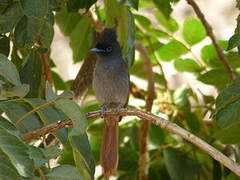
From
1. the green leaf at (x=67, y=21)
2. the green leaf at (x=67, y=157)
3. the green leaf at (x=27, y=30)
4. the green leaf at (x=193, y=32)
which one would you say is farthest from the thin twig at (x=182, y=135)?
the green leaf at (x=193, y=32)

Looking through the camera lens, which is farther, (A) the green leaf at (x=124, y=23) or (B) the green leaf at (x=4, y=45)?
(B) the green leaf at (x=4, y=45)

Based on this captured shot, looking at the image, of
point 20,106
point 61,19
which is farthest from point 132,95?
point 20,106

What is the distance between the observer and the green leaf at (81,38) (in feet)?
12.4

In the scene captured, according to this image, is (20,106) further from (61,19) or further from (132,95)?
(132,95)

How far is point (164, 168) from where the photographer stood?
12.6ft

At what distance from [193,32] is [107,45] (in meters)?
0.67

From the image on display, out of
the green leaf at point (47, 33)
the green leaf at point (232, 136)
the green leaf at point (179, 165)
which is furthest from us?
the green leaf at point (179, 165)

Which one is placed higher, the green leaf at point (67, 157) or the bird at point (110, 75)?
the bird at point (110, 75)

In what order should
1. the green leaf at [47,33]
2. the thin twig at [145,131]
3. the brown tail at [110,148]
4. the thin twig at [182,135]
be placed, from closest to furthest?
the thin twig at [182,135], the green leaf at [47,33], the brown tail at [110,148], the thin twig at [145,131]

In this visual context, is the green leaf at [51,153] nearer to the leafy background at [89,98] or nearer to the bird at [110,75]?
the leafy background at [89,98]

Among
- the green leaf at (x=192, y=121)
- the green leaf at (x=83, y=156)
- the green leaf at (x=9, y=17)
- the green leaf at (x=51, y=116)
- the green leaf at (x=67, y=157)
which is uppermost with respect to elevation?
the green leaf at (x=9, y=17)

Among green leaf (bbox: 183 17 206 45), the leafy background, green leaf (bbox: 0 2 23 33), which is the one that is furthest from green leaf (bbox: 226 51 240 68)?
green leaf (bbox: 0 2 23 33)

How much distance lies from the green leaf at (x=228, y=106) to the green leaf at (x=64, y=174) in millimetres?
673

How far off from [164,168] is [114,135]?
58 cm
